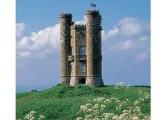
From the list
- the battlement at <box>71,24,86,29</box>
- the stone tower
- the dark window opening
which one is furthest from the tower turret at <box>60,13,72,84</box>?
the dark window opening

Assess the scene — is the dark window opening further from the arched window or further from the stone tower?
the arched window

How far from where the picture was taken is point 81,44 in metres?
13.0

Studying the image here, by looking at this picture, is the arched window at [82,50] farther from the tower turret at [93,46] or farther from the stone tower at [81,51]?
the tower turret at [93,46]

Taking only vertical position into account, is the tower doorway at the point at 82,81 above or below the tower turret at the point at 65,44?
below

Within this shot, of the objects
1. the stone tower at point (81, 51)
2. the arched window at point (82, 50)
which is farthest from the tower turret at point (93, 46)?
the arched window at point (82, 50)

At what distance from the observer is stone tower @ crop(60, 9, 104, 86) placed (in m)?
12.3

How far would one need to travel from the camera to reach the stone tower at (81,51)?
12273 mm

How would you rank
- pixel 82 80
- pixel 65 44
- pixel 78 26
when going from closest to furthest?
pixel 82 80 < pixel 78 26 < pixel 65 44

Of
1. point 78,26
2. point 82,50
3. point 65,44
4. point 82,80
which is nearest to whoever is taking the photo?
point 82,80

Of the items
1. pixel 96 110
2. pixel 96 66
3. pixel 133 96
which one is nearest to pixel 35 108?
pixel 133 96

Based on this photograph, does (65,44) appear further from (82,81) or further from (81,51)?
(82,81)

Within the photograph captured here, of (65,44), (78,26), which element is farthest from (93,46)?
(65,44)

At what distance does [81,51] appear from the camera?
42.7ft
